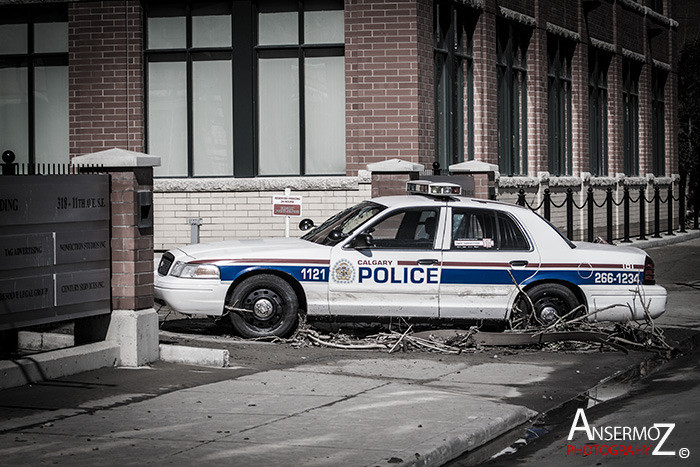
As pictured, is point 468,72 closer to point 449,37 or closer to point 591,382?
point 449,37

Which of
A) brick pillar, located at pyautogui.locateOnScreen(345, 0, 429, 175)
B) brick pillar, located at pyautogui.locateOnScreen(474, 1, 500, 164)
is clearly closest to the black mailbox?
brick pillar, located at pyautogui.locateOnScreen(345, 0, 429, 175)

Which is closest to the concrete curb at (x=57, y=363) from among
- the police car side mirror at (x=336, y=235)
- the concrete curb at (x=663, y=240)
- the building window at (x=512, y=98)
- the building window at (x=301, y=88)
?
the police car side mirror at (x=336, y=235)

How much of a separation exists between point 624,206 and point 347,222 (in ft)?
60.8

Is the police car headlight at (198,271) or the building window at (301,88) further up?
the building window at (301,88)

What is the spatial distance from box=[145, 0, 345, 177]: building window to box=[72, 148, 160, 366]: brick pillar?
29.0 ft

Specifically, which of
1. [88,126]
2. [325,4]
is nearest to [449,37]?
[325,4]

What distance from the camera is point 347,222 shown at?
1355 cm

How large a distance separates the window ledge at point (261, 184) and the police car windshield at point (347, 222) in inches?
224

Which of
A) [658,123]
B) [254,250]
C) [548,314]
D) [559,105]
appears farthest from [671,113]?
[254,250]

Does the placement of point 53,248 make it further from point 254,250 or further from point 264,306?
point 264,306

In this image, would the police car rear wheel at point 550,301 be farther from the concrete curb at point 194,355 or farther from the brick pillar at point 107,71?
the brick pillar at point 107,71

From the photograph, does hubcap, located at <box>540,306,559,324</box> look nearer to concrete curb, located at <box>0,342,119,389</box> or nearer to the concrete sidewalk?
the concrete sidewalk

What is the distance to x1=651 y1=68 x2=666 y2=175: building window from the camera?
119 ft

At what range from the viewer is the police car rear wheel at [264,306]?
42.1 feet
